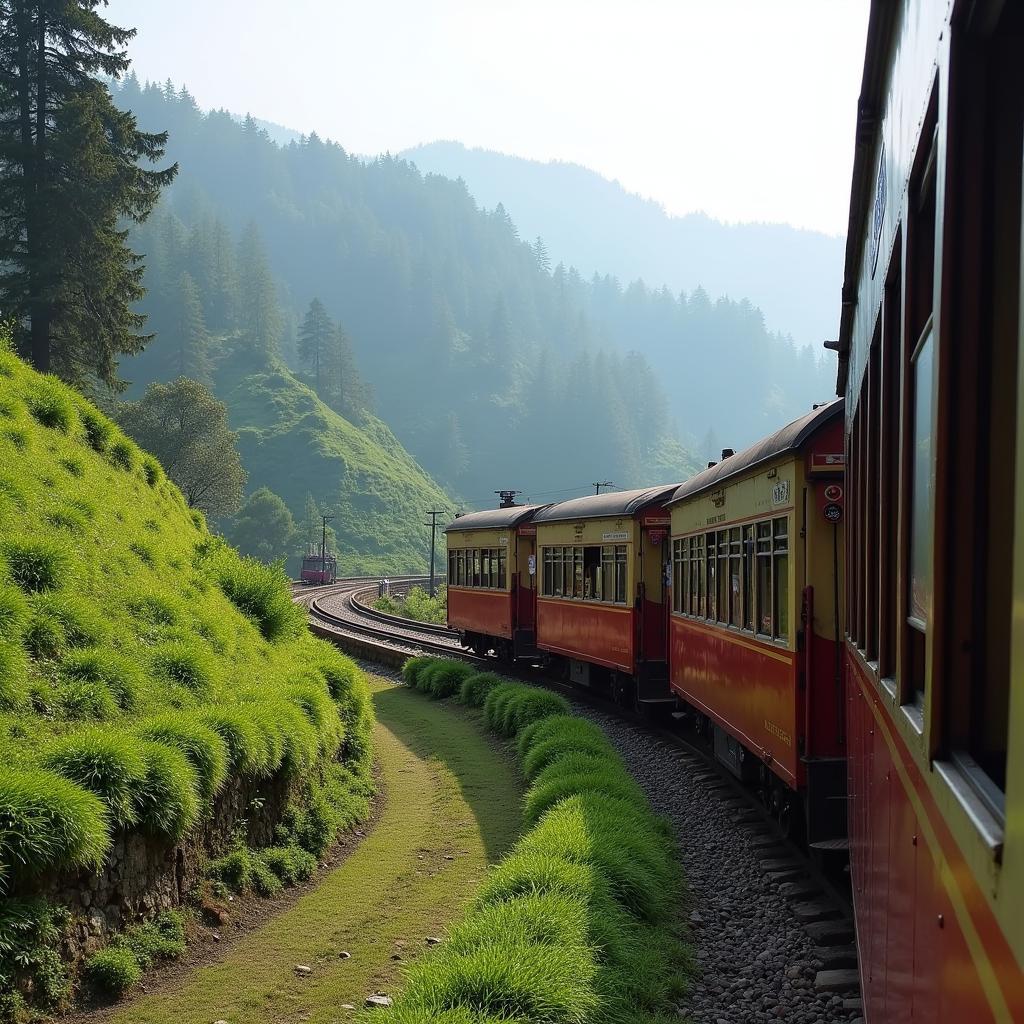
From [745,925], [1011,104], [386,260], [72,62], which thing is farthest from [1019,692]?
[386,260]

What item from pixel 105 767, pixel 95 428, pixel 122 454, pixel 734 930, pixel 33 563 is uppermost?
pixel 95 428

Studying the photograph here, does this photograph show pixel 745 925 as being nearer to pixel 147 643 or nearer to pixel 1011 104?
pixel 147 643

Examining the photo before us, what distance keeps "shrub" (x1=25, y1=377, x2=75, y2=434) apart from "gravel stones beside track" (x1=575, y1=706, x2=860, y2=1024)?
31.1 ft

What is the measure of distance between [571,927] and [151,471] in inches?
524

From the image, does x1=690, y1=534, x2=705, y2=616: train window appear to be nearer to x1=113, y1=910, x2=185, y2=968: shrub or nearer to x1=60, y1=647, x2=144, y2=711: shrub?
x1=60, y1=647, x2=144, y2=711: shrub

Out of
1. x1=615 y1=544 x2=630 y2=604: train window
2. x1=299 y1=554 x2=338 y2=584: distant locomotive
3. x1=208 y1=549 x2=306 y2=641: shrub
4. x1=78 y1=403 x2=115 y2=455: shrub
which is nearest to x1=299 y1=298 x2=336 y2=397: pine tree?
x1=299 y1=554 x2=338 y2=584: distant locomotive

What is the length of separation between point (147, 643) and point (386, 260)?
184509mm

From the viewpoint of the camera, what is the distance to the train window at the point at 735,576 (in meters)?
10.2

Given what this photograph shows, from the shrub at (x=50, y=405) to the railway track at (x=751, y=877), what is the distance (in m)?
9.03

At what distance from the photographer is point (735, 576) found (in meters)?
10.4

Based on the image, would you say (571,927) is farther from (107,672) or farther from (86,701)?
(107,672)

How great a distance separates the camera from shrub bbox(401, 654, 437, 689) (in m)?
22.1

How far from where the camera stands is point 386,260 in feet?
620

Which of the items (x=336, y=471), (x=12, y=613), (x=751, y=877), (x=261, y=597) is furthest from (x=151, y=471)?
(x=336, y=471)
